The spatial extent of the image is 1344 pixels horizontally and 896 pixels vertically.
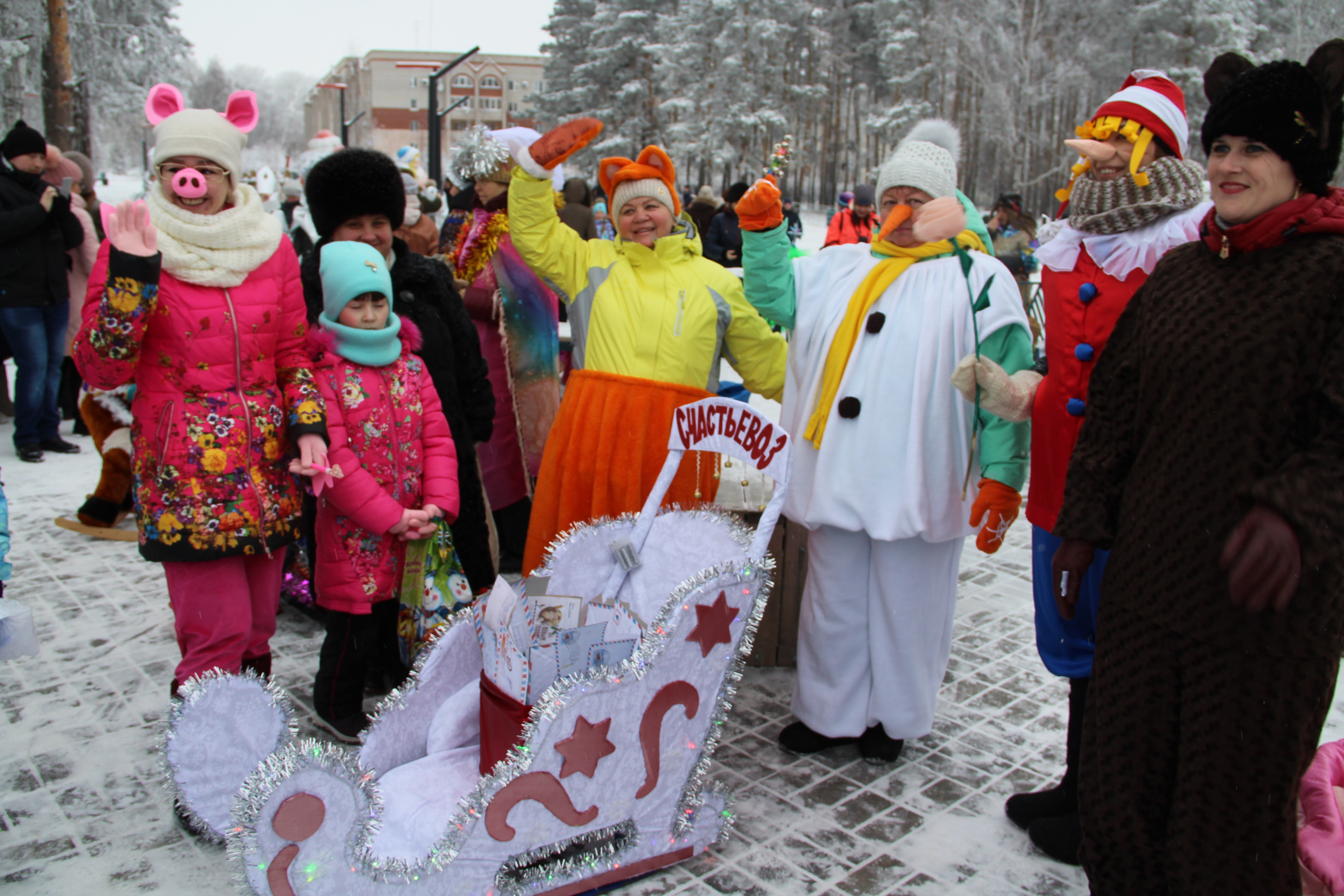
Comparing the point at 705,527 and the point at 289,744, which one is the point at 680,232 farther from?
the point at 289,744

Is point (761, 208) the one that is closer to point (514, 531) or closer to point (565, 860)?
point (565, 860)

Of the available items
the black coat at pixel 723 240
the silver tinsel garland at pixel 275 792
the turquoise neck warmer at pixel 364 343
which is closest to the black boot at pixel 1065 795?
the silver tinsel garland at pixel 275 792

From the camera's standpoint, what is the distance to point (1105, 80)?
29.1 metres

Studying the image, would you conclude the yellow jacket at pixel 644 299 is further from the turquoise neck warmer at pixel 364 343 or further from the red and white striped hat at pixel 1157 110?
the red and white striped hat at pixel 1157 110

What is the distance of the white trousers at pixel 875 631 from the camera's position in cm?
299

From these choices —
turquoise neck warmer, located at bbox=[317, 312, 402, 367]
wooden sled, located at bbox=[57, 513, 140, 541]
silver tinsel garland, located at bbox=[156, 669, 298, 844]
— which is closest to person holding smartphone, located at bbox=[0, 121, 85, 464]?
wooden sled, located at bbox=[57, 513, 140, 541]

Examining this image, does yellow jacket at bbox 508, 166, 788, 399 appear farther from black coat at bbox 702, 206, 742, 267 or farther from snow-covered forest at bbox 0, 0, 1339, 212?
snow-covered forest at bbox 0, 0, 1339, 212

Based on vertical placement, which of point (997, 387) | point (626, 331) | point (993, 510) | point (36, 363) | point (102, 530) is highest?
point (626, 331)

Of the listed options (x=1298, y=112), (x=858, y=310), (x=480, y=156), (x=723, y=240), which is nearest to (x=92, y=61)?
(x=723, y=240)

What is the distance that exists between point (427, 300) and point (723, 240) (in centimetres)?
882

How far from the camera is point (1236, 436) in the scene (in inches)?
69.8

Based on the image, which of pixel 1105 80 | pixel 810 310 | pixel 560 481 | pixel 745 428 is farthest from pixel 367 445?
pixel 1105 80

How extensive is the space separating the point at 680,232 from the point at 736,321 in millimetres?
385

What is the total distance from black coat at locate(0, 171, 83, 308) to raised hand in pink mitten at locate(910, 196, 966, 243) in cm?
563
